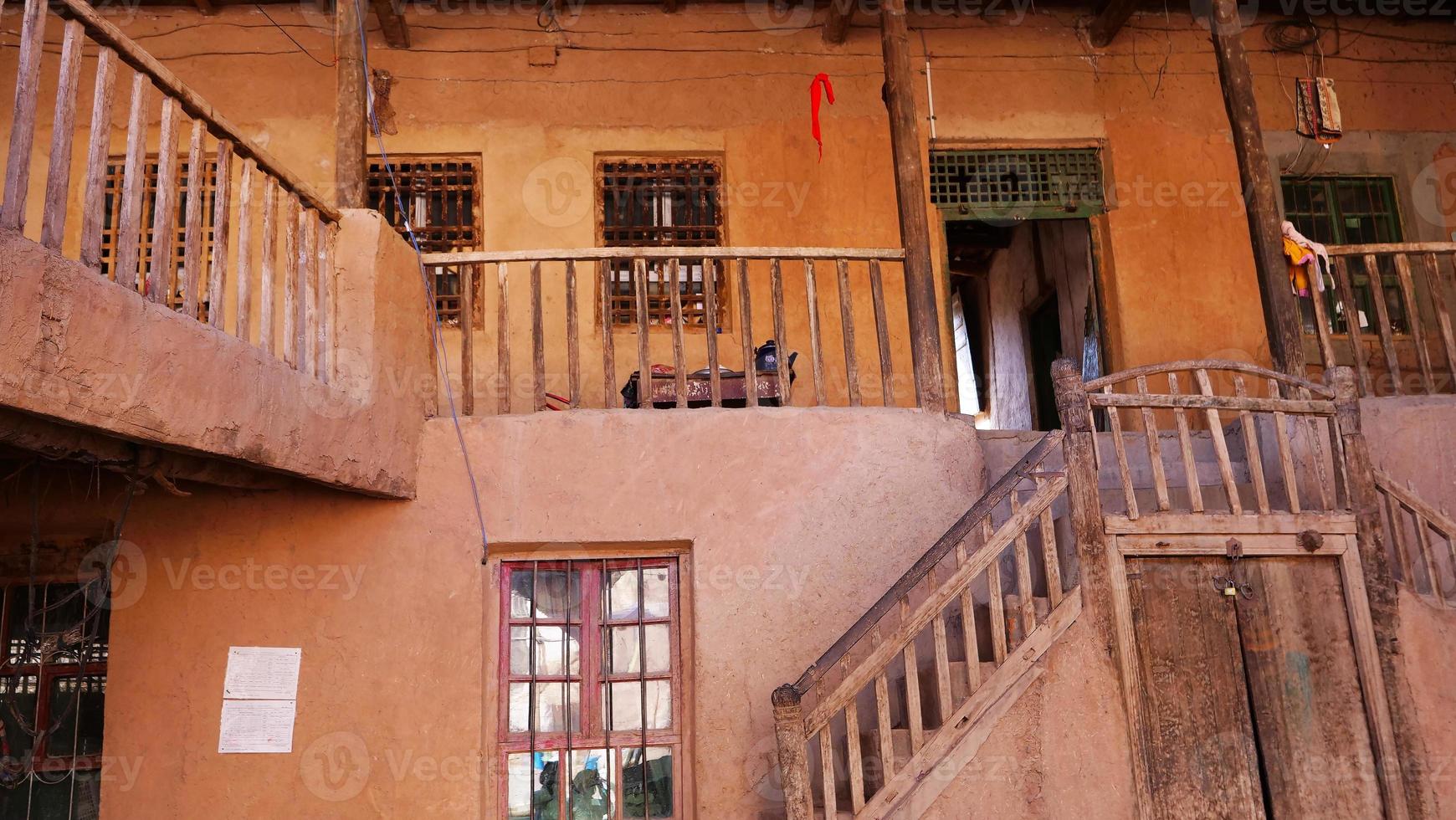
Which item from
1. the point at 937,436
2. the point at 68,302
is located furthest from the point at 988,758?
the point at 68,302

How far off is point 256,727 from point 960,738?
377 centimetres

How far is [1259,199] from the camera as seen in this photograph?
744 cm

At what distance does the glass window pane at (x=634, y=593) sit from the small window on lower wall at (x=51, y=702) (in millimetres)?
2990

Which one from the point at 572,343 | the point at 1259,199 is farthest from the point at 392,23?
the point at 1259,199

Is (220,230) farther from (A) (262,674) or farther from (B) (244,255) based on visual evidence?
(A) (262,674)

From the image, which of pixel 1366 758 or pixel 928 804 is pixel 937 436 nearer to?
pixel 928 804

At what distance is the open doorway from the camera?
1120 centimetres

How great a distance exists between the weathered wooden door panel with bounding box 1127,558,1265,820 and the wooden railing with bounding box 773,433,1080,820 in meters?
0.49

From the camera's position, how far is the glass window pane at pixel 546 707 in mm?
6582

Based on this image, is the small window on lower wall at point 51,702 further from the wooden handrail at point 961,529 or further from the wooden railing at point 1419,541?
the wooden railing at point 1419,541

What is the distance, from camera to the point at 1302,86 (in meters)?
8.62

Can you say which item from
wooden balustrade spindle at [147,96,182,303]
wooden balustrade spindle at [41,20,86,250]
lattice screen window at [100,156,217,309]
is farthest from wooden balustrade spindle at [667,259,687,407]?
lattice screen window at [100,156,217,309]

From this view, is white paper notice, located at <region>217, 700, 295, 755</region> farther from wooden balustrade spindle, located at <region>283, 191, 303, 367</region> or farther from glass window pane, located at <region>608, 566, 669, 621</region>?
wooden balustrade spindle, located at <region>283, 191, 303, 367</region>

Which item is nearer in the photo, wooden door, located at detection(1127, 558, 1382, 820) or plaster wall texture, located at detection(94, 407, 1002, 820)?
wooden door, located at detection(1127, 558, 1382, 820)
